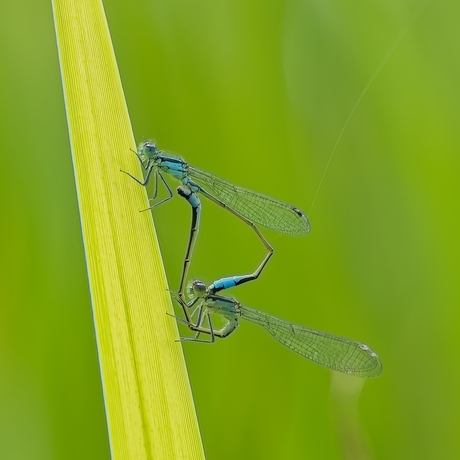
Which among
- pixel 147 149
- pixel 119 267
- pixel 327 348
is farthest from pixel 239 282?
pixel 119 267

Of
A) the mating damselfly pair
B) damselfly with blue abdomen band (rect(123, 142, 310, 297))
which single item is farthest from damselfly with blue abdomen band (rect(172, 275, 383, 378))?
damselfly with blue abdomen band (rect(123, 142, 310, 297))

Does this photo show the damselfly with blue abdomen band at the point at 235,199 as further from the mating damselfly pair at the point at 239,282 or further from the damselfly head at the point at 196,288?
the damselfly head at the point at 196,288

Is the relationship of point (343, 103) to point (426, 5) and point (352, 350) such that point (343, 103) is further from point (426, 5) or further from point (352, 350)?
point (352, 350)

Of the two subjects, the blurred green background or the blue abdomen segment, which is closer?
the blurred green background

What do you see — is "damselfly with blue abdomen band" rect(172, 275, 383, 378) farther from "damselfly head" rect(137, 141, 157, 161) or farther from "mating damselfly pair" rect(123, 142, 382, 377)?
"damselfly head" rect(137, 141, 157, 161)

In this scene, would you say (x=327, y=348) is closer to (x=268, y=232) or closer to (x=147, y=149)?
Result: (x=268, y=232)

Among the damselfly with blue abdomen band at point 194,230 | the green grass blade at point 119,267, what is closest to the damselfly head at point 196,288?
the damselfly with blue abdomen band at point 194,230

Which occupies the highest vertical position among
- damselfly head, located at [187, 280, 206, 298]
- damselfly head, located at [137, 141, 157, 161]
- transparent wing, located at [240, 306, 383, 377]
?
damselfly head, located at [137, 141, 157, 161]

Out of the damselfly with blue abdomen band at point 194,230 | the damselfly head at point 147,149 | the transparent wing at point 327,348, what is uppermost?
the damselfly head at point 147,149
